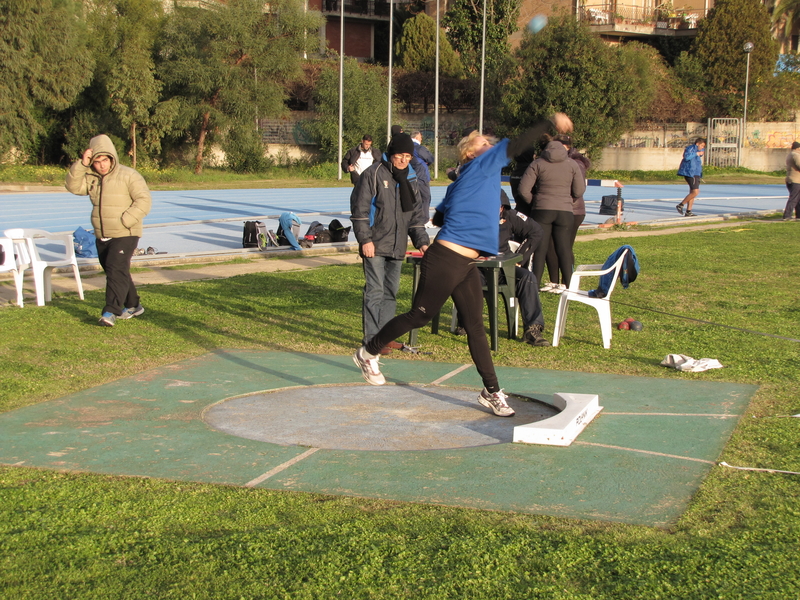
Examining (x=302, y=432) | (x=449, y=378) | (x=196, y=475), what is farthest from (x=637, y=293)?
(x=196, y=475)

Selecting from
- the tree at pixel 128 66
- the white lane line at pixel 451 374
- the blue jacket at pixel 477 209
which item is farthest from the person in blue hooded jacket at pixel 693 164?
the tree at pixel 128 66

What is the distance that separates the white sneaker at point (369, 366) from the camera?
6.29 m

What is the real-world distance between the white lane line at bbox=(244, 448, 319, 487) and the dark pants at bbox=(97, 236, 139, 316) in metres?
4.59

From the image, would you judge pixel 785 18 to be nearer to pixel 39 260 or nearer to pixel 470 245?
pixel 39 260

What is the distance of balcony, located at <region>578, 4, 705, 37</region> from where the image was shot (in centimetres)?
5622

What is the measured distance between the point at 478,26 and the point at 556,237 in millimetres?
48330

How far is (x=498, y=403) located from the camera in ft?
19.0

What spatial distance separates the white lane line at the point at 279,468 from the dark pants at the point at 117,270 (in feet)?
15.1

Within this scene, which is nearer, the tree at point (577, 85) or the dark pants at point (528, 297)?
the dark pants at point (528, 297)

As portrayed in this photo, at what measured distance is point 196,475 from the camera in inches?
182

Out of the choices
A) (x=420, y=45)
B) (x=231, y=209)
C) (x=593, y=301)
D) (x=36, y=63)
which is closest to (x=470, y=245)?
(x=593, y=301)

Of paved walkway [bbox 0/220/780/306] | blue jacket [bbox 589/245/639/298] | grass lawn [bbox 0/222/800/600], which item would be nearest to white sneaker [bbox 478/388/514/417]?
grass lawn [bbox 0/222/800/600]

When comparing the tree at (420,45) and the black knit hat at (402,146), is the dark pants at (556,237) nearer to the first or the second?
the black knit hat at (402,146)

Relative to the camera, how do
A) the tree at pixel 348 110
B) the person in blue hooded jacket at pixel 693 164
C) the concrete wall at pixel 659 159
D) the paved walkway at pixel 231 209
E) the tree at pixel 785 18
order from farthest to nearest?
1. the tree at pixel 785 18
2. the concrete wall at pixel 659 159
3. the tree at pixel 348 110
4. the person in blue hooded jacket at pixel 693 164
5. the paved walkway at pixel 231 209
